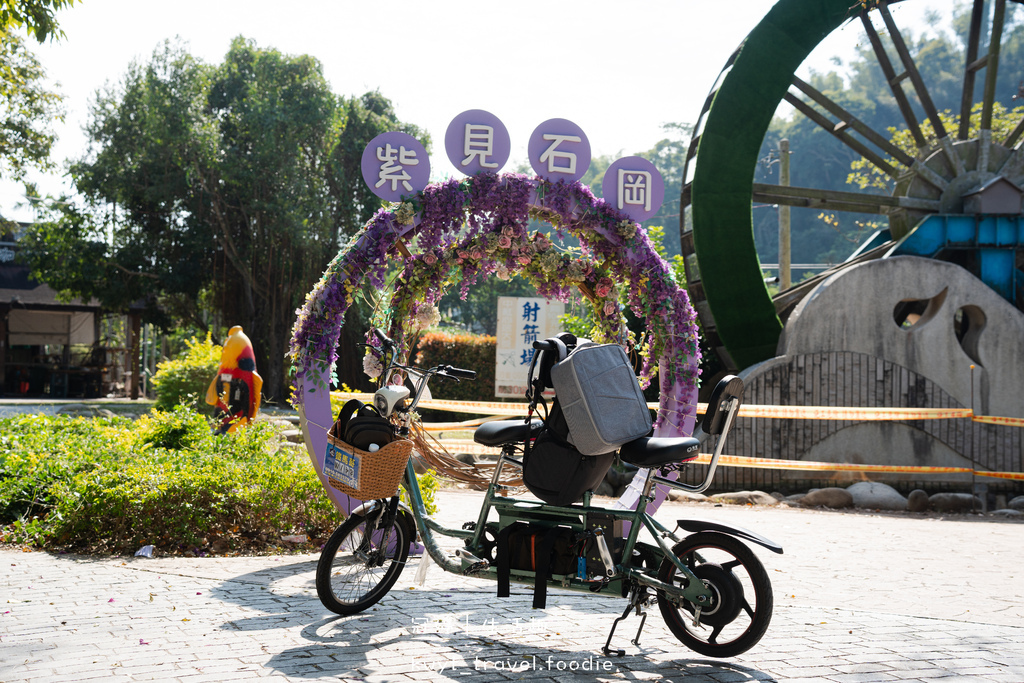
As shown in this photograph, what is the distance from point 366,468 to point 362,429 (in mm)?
202

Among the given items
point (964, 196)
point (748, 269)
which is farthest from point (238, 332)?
point (964, 196)

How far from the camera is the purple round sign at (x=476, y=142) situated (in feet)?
18.9

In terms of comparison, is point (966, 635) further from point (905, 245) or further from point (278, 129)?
point (278, 129)

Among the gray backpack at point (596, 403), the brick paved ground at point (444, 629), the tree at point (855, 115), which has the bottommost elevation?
the brick paved ground at point (444, 629)

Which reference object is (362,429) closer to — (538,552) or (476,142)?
(538,552)

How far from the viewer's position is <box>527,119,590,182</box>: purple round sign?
5848 millimetres

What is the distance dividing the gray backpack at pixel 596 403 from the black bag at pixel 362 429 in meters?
1.01

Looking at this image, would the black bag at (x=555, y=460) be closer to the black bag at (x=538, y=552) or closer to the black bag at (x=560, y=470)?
the black bag at (x=560, y=470)

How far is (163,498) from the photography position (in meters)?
5.72

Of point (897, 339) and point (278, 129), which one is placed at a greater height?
point (278, 129)

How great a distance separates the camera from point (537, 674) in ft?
11.2

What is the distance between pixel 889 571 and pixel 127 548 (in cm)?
518

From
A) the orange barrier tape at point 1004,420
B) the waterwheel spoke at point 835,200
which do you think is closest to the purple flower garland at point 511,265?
the orange barrier tape at point 1004,420

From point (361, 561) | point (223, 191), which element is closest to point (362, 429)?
point (361, 561)
